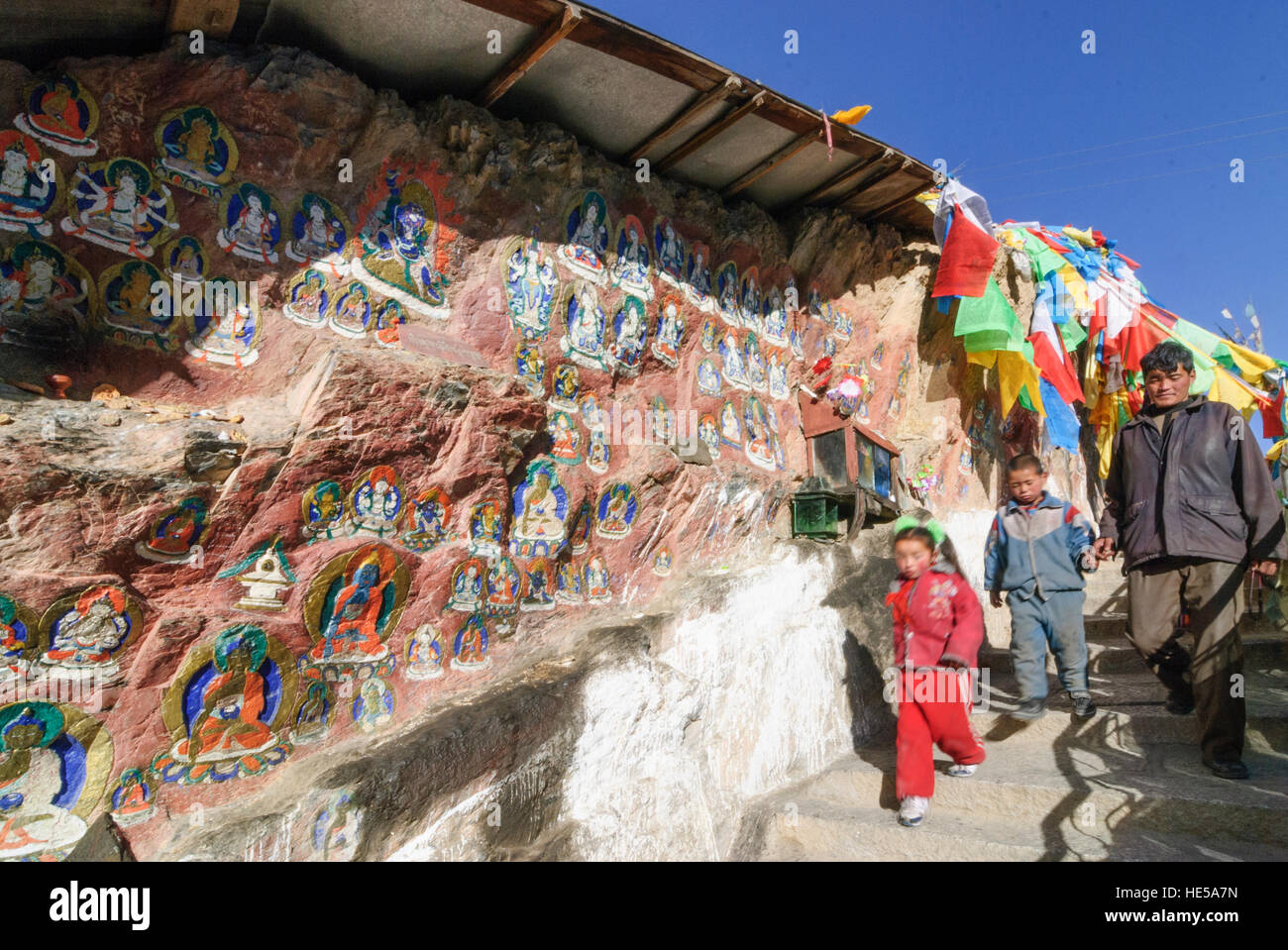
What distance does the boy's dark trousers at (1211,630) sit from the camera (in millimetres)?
3199

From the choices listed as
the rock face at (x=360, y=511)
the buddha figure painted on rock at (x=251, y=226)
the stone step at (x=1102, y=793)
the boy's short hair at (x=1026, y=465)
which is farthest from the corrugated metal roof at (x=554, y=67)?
the stone step at (x=1102, y=793)

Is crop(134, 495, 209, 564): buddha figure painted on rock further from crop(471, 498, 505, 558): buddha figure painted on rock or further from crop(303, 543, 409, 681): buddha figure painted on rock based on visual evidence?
crop(471, 498, 505, 558): buddha figure painted on rock

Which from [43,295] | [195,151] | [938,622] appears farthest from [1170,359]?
[43,295]

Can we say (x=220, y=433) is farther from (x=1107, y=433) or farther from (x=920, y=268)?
(x=1107, y=433)

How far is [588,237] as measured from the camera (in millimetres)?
5262

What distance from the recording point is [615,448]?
16.5 ft

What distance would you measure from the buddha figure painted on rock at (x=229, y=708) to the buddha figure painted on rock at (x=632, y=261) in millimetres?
3329

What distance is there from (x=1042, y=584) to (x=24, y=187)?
4.80m

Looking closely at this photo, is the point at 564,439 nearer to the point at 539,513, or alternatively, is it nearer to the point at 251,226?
the point at 539,513

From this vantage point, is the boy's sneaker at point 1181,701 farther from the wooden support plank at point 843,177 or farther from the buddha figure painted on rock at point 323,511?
the wooden support plank at point 843,177

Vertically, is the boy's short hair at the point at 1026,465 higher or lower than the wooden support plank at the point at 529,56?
lower

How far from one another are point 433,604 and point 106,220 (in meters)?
2.16

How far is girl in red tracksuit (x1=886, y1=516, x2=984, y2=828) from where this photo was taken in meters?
3.50

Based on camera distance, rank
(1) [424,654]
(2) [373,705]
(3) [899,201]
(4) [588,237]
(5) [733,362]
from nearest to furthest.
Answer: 1. (2) [373,705]
2. (1) [424,654]
3. (4) [588,237]
4. (5) [733,362]
5. (3) [899,201]
